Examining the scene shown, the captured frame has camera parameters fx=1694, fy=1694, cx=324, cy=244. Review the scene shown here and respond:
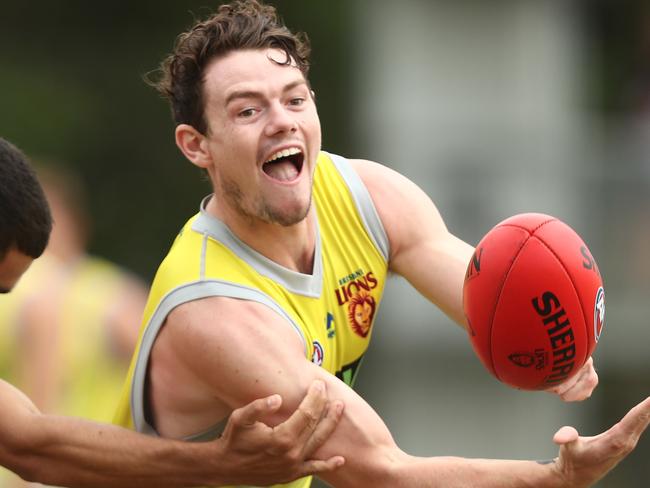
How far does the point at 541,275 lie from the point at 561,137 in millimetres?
11405

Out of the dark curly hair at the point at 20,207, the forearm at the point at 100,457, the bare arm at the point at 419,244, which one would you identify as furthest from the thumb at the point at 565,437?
the dark curly hair at the point at 20,207

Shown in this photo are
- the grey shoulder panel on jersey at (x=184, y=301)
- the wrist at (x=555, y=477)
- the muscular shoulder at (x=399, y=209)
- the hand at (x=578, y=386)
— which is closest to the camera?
the wrist at (x=555, y=477)

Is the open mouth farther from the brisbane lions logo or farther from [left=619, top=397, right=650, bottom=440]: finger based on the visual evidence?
[left=619, top=397, right=650, bottom=440]: finger

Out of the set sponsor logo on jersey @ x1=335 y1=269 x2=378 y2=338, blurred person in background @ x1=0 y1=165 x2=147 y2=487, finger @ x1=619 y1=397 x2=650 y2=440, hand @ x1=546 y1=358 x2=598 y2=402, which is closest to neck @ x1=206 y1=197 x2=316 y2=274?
sponsor logo on jersey @ x1=335 y1=269 x2=378 y2=338

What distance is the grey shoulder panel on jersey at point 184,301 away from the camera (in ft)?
20.4

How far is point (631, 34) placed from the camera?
1912 centimetres

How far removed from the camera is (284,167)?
21.2 feet

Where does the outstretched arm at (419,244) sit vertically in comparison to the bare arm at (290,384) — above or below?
above

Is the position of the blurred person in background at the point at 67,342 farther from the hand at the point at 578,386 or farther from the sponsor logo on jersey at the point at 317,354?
the hand at the point at 578,386

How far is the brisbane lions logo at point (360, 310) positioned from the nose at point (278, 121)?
78 cm

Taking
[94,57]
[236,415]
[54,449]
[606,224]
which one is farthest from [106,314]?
[94,57]

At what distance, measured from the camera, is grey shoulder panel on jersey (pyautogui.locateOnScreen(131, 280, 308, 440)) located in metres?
6.23

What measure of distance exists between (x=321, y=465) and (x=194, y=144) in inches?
53.2

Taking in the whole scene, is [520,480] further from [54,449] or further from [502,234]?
[54,449]
